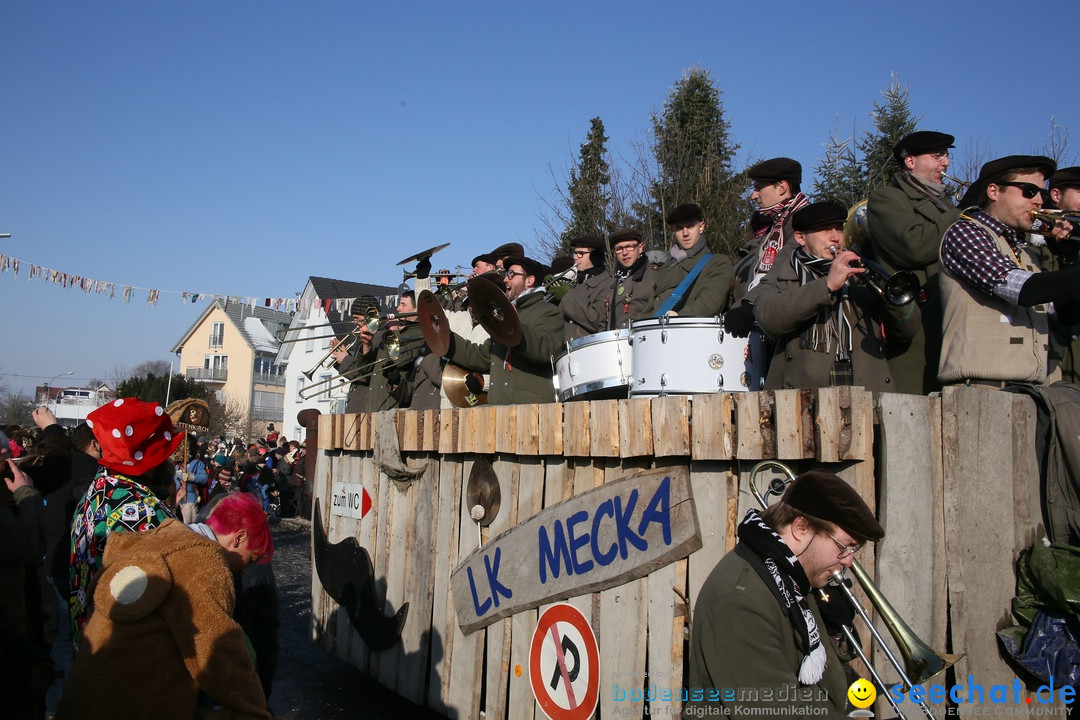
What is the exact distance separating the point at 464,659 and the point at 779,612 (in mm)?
3505

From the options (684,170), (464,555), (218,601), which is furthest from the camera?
(684,170)

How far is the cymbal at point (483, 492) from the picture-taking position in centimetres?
572

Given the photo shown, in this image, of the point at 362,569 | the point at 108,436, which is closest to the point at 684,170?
the point at 362,569

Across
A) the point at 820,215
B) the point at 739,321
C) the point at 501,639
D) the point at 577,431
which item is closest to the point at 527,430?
the point at 577,431

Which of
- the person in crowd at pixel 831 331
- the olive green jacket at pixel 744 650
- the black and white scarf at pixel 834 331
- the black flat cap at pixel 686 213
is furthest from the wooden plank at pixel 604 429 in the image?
the black flat cap at pixel 686 213

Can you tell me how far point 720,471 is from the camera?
4.15 meters

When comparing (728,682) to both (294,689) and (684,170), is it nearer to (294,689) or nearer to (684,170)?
(294,689)

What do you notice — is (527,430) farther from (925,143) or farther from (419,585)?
(925,143)

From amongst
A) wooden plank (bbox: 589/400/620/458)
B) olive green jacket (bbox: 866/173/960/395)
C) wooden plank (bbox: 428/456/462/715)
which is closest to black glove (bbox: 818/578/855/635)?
wooden plank (bbox: 589/400/620/458)

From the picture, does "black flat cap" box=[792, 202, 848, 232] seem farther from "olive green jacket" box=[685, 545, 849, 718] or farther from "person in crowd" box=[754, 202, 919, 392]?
"olive green jacket" box=[685, 545, 849, 718]

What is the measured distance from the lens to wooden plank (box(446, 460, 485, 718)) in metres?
5.71

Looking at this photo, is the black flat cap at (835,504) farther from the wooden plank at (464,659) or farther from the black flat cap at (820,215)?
the wooden plank at (464,659)

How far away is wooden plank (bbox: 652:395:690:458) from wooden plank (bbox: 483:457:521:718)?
140 centimetres

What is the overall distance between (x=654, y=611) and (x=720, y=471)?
793 mm
